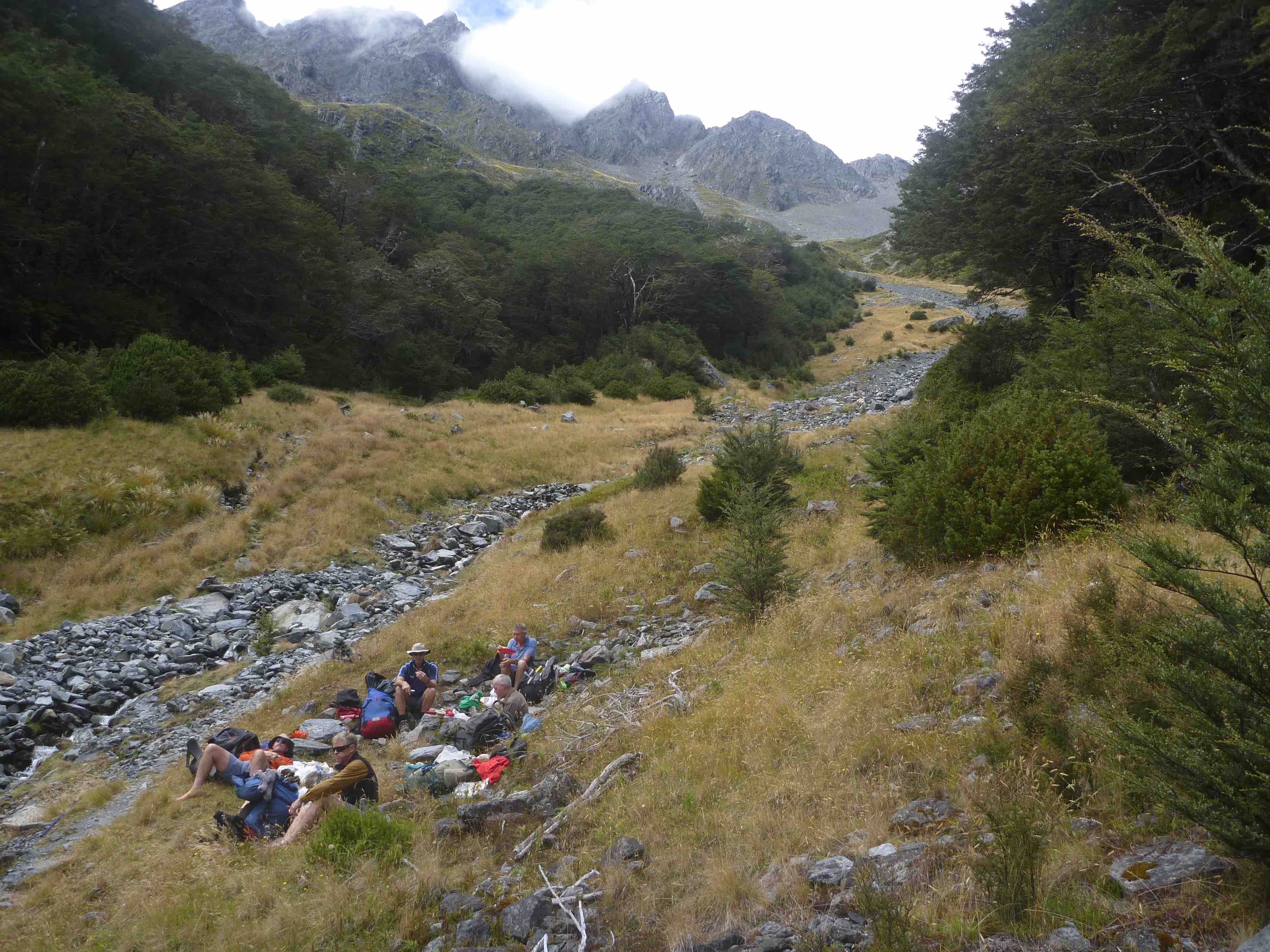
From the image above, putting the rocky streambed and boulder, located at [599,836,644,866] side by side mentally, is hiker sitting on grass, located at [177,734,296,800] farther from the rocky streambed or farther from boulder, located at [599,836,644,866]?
boulder, located at [599,836,644,866]

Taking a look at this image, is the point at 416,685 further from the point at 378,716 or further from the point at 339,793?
the point at 339,793

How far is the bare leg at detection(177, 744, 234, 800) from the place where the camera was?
705cm

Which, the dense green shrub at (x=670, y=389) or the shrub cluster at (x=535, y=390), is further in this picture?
the dense green shrub at (x=670, y=389)

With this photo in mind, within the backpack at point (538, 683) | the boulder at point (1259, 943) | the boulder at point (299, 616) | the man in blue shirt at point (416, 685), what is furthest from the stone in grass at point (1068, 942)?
the boulder at point (299, 616)

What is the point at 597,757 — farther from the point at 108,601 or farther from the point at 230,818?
the point at 108,601

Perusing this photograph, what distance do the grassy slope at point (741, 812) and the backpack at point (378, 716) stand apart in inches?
15.5

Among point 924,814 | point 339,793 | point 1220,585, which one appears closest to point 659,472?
point 339,793

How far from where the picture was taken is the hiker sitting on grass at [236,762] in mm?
7031

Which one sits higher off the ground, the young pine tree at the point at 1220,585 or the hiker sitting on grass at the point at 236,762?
the young pine tree at the point at 1220,585

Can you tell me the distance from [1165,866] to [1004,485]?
4988 millimetres

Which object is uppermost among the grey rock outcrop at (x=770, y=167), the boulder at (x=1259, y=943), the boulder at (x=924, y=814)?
the grey rock outcrop at (x=770, y=167)

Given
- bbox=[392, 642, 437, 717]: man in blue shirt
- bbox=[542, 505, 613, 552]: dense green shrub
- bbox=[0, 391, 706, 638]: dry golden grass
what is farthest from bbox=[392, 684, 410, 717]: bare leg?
bbox=[0, 391, 706, 638]: dry golden grass

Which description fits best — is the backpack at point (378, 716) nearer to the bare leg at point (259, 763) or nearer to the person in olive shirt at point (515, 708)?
the bare leg at point (259, 763)

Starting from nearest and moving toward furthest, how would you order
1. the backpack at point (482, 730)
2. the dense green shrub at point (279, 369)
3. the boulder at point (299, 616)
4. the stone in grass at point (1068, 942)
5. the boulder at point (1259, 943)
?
the boulder at point (1259, 943) < the stone in grass at point (1068, 942) < the backpack at point (482, 730) < the boulder at point (299, 616) < the dense green shrub at point (279, 369)
